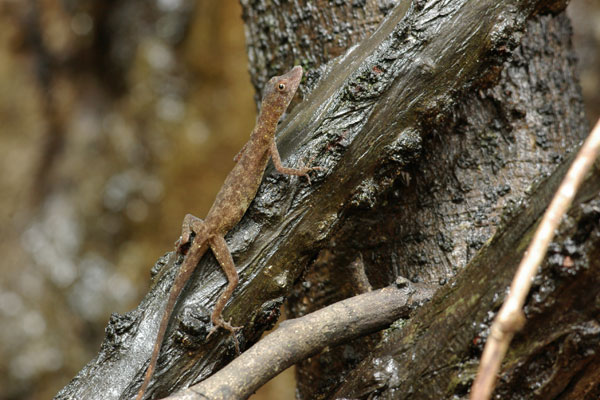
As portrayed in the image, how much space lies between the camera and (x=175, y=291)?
8.01 feet

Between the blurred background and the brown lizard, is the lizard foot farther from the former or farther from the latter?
the blurred background

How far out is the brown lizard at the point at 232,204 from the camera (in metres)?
2.41

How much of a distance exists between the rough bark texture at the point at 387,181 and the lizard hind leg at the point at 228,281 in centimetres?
4

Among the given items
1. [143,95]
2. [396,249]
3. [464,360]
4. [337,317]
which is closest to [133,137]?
[143,95]

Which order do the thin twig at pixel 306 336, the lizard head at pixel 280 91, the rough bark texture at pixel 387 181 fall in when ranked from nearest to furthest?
1. the thin twig at pixel 306 336
2. the rough bark texture at pixel 387 181
3. the lizard head at pixel 280 91

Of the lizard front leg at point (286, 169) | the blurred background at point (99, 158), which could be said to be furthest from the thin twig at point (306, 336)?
the blurred background at point (99, 158)

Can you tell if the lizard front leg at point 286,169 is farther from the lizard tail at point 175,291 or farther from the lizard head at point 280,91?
the lizard tail at point 175,291

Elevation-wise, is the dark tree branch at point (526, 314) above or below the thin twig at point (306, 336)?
below

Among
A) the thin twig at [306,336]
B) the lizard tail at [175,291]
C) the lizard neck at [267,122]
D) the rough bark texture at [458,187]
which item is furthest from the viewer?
the lizard neck at [267,122]

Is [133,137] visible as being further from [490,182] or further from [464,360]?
[464,360]

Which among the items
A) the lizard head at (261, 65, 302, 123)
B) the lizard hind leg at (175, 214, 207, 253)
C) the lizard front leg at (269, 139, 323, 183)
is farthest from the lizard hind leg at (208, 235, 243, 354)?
the lizard head at (261, 65, 302, 123)

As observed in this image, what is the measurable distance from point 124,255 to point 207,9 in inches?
137

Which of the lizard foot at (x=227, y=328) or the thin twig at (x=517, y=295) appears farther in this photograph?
the lizard foot at (x=227, y=328)

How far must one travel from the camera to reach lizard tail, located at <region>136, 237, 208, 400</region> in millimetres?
2246
